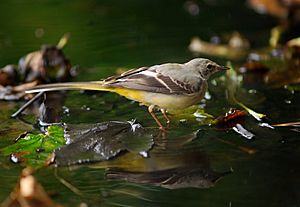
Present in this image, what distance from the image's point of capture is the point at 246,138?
10.7ft

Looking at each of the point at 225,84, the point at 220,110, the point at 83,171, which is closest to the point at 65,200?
the point at 83,171

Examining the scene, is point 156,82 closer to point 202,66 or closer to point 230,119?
point 202,66

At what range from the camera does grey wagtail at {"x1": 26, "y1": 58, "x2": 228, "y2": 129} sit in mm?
3492

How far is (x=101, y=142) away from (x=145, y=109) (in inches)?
32.1

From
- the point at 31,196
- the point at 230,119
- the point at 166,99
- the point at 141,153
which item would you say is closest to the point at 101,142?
the point at 141,153

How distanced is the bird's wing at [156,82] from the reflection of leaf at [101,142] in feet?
1.00

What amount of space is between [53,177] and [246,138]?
3.35ft

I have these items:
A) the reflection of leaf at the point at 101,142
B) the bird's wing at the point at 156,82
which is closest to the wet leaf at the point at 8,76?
the bird's wing at the point at 156,82

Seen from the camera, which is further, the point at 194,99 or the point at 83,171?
the point at 194,99

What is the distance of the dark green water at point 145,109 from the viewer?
265 centimetres

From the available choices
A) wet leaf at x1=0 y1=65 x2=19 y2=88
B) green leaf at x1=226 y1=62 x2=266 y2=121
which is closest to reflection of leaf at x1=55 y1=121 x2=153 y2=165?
green leaf at x1=226 y1=62 x2=266 y2=121

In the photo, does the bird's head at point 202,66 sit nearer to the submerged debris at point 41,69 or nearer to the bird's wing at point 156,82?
the bird's wing at point 156,82

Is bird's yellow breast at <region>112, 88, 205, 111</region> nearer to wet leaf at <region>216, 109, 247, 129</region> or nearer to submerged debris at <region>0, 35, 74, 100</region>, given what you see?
wet leaf at <region>216, 109, 247, 129</region>

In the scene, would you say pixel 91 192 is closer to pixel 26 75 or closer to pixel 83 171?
pixel 83 171
